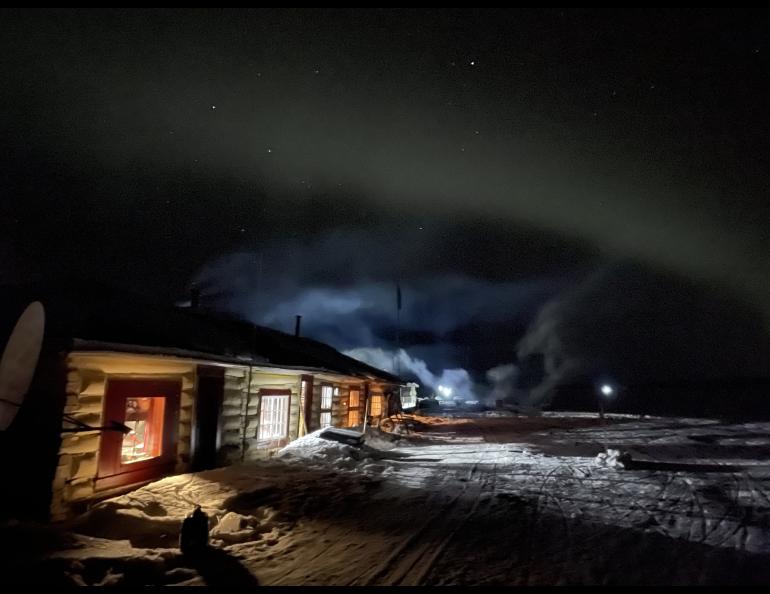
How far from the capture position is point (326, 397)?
21750 mm

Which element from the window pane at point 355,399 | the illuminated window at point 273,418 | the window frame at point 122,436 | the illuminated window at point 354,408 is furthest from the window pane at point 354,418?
the window frame at point 122,436

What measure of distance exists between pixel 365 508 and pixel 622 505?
5.65 meters

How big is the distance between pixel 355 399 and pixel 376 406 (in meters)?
5.44

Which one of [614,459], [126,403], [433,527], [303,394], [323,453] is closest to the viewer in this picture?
[433,527]

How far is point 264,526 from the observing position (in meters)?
8.02

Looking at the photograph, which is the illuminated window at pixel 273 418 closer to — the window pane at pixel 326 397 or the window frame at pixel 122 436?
the window pane at pixel 326 397

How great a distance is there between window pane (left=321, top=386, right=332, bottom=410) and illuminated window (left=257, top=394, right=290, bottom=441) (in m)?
3.99

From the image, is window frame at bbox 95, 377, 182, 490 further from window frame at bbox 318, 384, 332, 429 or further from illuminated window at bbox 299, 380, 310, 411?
window frame at bbox 318, 384, 332, 429

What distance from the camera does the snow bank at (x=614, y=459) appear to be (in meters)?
14.2

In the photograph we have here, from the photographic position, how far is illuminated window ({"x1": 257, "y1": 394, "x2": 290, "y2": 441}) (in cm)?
1602

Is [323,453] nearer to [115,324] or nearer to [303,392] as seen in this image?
[303,392]

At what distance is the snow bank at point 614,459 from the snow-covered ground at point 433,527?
292 millimetres

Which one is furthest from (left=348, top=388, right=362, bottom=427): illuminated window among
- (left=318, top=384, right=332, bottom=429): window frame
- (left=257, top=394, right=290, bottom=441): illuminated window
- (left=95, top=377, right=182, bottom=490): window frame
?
(left=95, top=377, right=182, bottom=490): window frame

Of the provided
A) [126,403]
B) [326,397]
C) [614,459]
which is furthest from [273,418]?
[614,459]
